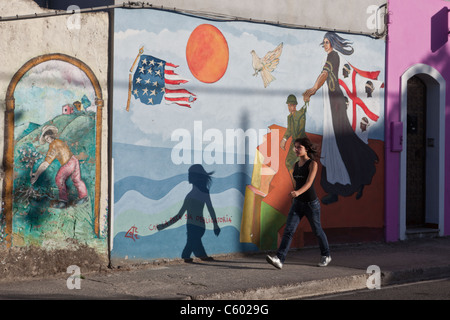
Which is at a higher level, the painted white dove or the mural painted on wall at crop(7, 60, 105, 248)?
the painted white dove

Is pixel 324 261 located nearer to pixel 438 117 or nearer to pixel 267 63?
pixel 267 63

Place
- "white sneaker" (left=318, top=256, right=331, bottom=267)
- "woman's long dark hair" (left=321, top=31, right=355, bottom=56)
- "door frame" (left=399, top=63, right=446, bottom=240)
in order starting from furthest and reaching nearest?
"door frame" (left=399, top=63, right=446, bottom=240)
"woman's long dark hair" (left=321, top=31, right=355, bottom=56)
"white sneaker" (left=318, top=256, right=331, bottom=267)

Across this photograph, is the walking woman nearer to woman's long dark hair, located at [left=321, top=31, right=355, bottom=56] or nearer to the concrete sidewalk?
the concrete sidewalk

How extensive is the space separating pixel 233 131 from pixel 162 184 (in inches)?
58.3

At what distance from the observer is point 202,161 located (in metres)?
10.2

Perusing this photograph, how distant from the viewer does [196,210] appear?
10.1 metres

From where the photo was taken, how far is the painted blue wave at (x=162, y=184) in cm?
934

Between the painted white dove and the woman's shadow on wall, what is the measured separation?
1836mm

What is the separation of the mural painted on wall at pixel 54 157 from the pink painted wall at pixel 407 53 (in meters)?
5.88

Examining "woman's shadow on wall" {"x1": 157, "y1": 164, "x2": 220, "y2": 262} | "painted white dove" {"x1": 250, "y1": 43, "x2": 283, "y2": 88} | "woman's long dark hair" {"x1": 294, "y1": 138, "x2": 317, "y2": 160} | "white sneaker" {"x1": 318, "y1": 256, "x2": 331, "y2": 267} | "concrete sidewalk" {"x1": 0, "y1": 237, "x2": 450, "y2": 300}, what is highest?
"painted white dove" {"x1": 250, "y1": 43, "x2": 283, "y2": 88}

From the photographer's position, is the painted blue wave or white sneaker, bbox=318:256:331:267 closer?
the painted blue wave

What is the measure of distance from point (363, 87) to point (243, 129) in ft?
9.24

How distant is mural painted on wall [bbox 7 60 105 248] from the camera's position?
333 inches

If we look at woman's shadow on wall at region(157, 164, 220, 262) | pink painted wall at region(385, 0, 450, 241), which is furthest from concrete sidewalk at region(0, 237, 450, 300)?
pink painted wall at region(385, 0, 450, 241)
